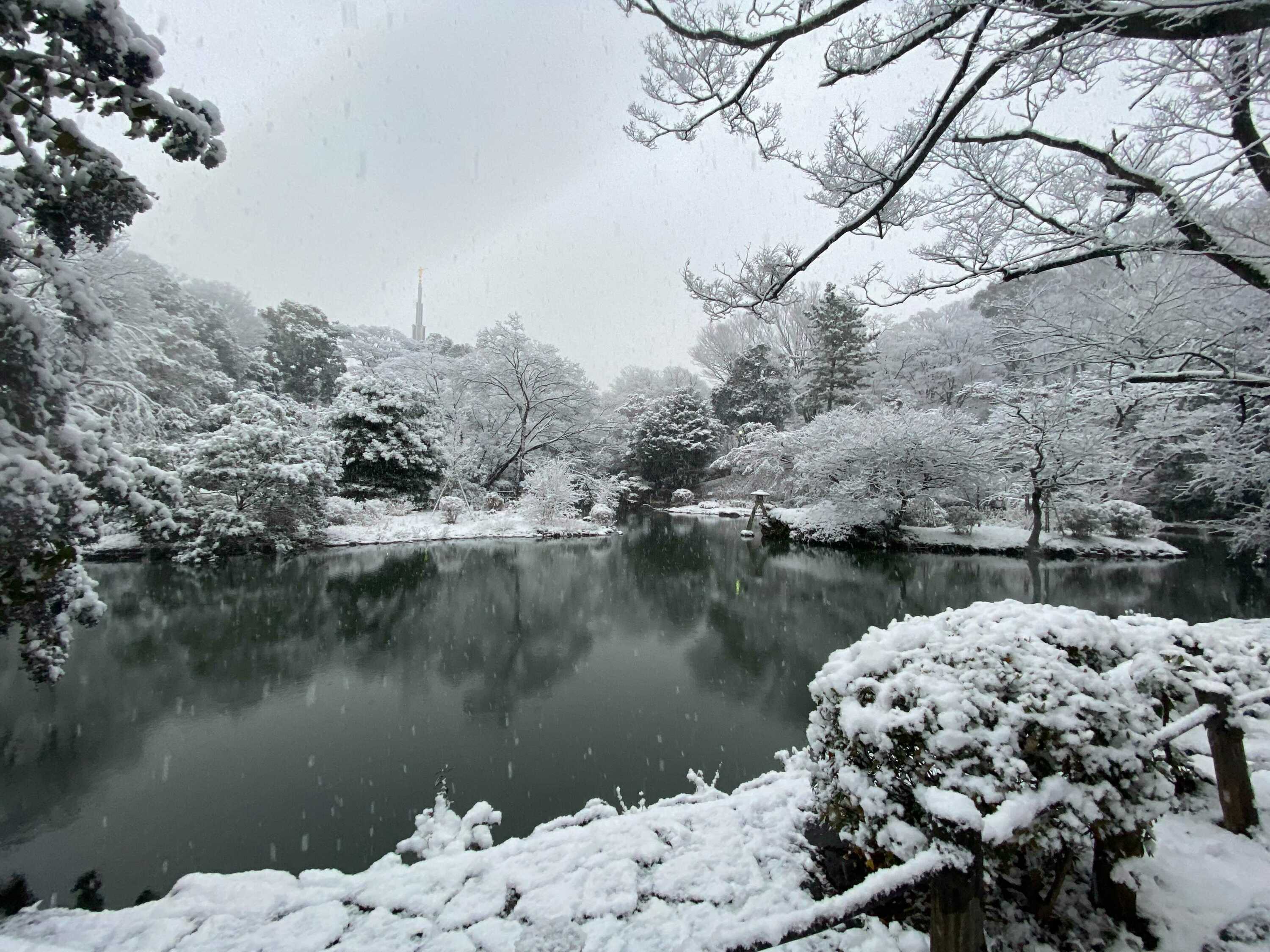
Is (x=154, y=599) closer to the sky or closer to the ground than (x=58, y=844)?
closer to the sky

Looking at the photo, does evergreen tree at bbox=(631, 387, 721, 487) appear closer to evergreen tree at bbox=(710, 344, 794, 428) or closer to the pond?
evergreen tree at bbox=(710, 344, 794, 428)

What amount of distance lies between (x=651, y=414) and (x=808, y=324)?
376 inches

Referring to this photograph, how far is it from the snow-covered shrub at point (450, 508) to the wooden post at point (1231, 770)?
599 inches

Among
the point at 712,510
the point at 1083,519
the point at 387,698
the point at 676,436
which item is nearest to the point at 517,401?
the point at 676,436

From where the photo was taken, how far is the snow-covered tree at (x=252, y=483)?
10.2m

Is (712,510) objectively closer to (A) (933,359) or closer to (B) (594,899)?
(A) (933,359)

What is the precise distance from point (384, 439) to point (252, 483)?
5467 millimetres

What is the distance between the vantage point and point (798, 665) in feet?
18.1

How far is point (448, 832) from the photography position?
262 cm

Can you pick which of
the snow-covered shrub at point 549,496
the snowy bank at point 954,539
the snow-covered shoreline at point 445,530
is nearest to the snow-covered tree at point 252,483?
the snow-covered shoreline at point 445,530

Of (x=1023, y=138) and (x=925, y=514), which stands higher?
(x=1023, y=138)

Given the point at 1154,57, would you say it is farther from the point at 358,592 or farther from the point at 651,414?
the point at 651,414

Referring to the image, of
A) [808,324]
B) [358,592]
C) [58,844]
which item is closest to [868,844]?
[58,844]

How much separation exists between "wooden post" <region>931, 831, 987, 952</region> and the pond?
256cm
